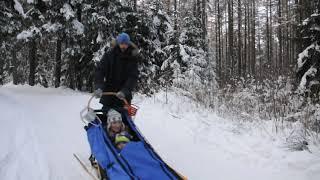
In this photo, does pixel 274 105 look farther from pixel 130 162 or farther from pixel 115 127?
pixel 130 162

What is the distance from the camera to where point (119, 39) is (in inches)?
264

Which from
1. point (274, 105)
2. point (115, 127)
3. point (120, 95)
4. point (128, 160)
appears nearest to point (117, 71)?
point (120, 95)

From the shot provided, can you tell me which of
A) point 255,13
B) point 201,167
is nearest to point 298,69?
point 201,167

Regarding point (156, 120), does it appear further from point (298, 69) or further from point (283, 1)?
point (283, 1)

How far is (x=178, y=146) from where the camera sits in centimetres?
796

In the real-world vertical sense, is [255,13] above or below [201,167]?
above

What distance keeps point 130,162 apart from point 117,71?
2.38 m

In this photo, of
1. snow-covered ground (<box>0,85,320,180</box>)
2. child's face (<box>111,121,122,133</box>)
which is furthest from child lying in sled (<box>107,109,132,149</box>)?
snow-covered ground (<box>0,85,320,180</box>)

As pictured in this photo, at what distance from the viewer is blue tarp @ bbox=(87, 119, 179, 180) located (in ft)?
15.5

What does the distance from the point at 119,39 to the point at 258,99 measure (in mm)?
4328

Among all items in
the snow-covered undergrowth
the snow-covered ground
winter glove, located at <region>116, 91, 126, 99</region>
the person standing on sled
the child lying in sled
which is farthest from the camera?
the snow-covered undergrowth

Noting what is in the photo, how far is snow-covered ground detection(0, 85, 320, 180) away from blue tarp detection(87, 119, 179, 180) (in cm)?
100

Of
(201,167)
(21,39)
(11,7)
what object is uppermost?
(11,7)

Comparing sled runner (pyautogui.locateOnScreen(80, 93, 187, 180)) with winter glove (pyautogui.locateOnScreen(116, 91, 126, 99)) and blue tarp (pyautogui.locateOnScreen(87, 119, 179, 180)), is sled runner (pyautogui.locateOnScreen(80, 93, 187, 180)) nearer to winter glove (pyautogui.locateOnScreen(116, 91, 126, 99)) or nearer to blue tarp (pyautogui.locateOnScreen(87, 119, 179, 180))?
blue tarp (pyautogui.locateOnScreen(87, 119, 179, 180))
